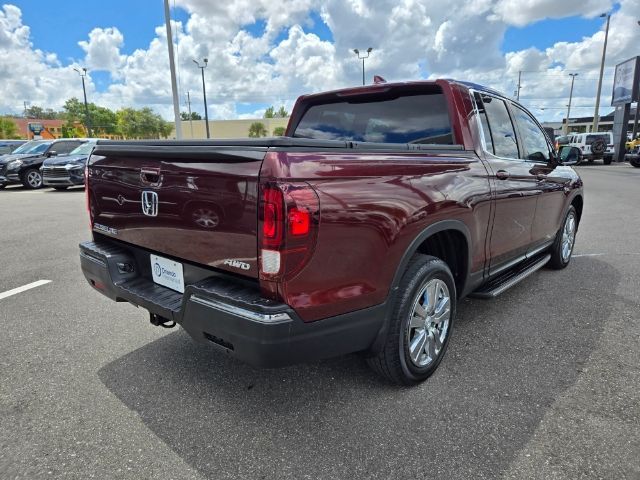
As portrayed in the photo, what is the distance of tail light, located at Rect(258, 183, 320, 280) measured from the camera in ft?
6.40

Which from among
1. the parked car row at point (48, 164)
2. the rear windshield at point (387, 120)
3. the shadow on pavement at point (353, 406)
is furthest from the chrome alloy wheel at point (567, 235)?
the parked car row at point (48, 164)

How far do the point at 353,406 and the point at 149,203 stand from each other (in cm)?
164

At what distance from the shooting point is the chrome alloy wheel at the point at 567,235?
523 centimetres

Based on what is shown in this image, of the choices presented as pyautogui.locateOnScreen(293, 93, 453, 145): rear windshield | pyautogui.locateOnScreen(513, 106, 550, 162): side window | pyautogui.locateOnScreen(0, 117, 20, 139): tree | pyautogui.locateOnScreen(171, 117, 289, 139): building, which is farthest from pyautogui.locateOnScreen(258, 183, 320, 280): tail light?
pyautogui.locateOnScreen(0, 117, 20, 139): tree

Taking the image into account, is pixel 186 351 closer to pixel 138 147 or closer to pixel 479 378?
pixel 138 147

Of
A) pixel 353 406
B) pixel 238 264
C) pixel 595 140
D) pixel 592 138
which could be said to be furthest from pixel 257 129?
pixel 238 264

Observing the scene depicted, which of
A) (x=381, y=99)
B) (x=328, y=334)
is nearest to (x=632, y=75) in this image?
(x=381, y=99)

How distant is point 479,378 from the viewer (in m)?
2.89

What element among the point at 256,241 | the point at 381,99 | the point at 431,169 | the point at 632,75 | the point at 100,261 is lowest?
the point at 100,261

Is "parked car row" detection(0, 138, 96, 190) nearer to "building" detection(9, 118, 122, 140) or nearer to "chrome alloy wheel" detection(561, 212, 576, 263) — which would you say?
"chrome alloy wheel" detection(561, 212, 576, 263)

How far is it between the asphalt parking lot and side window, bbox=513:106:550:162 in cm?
141

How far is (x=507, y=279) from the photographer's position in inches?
151

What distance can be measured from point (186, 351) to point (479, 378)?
2.03 metres

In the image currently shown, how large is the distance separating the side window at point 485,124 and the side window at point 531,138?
0.75m
